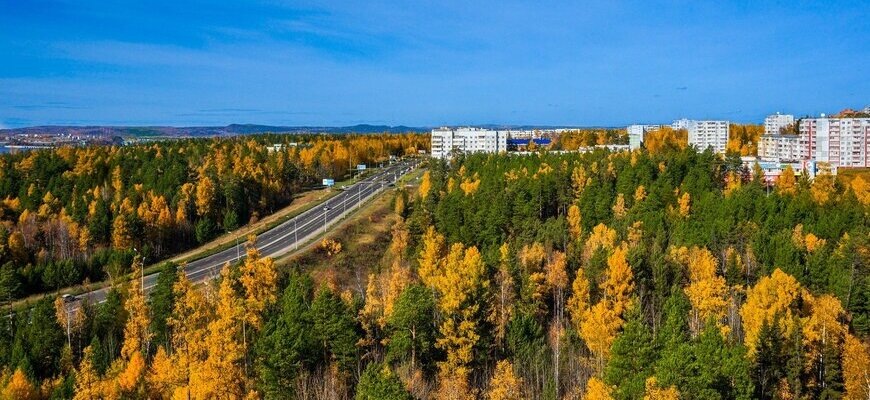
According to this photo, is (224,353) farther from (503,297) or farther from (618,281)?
(618,281)

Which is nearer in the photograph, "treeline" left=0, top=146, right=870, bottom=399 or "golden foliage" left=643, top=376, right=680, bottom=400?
"golden foliage" left=643, top=376, right=680, bottom=400

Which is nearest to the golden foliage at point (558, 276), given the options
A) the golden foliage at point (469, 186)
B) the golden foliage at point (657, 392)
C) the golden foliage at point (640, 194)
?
the golden foliage at point (657, 392)

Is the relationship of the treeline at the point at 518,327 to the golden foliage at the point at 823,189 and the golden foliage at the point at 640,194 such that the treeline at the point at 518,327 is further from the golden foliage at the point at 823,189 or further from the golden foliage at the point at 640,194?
the golden foliage at the point at 640,194

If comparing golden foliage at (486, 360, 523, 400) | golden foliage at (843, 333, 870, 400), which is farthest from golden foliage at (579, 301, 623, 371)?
golden foliage at (843, 333, 870, 400)

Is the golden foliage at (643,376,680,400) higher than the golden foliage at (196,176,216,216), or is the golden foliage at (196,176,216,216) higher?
the golden foliage at (196,176,216,216)

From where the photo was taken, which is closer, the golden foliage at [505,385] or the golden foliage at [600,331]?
the golden foliage at [505,385]

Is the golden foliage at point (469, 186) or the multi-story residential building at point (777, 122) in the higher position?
the multi-story residential building at point (777, 122)

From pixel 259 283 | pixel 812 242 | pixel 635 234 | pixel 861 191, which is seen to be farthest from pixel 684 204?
pixel 259 283

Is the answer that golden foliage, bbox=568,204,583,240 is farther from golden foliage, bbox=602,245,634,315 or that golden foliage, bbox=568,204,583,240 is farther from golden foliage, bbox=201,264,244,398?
golden foliage, bbox=201,264,244,398
